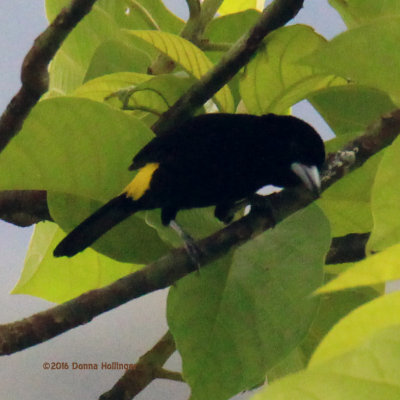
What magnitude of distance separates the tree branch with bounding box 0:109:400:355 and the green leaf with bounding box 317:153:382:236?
4.1 inches

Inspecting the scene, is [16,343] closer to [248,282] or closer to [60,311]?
[60,311]

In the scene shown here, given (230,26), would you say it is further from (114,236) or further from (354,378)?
(354,378)

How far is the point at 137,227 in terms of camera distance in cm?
64

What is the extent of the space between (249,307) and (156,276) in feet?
0.37

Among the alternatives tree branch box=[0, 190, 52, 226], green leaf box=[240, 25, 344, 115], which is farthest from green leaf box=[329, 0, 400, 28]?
tree branch box=[0, 190, 52, 226]

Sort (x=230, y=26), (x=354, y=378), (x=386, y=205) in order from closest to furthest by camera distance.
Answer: (x=354, y=378)
(x=386, y=205)
(x=230, y=26)

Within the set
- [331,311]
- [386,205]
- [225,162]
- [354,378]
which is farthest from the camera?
[225,162]

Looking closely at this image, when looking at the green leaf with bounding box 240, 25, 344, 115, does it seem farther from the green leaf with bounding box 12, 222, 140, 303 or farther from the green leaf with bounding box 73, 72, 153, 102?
the green leaf with bounding box 12, 222, 140, 303

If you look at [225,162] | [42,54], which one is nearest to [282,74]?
[42,54]

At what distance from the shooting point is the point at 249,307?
542mm

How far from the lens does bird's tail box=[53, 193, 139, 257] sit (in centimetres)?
64

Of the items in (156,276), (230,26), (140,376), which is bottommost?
(140,376)

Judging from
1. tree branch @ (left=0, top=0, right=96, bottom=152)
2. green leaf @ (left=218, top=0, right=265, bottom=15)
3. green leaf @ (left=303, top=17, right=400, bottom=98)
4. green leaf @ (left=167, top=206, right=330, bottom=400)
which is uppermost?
tree branch @ (left=0, top=0, right=96, bottom=152)

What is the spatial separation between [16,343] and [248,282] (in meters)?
0.21
